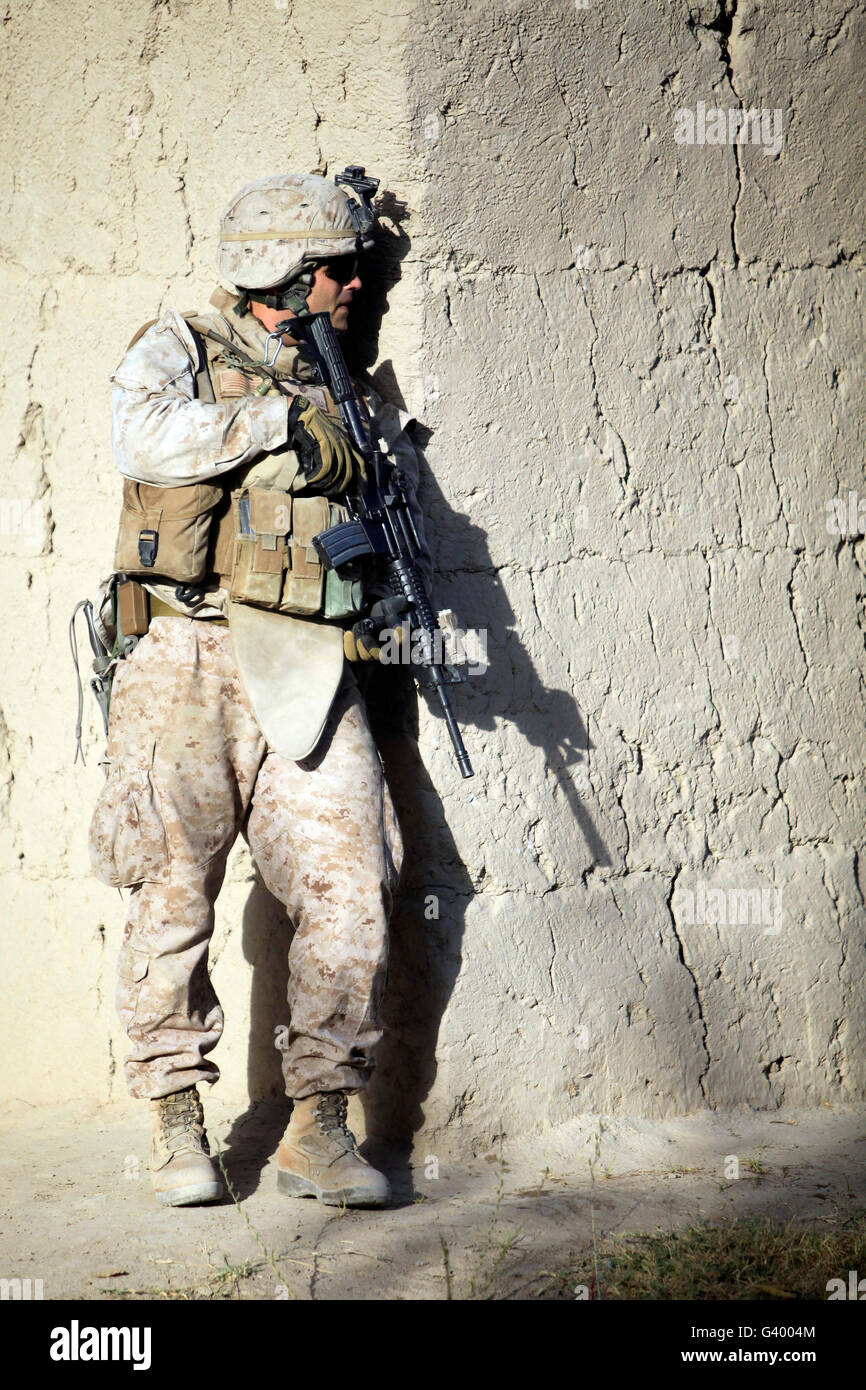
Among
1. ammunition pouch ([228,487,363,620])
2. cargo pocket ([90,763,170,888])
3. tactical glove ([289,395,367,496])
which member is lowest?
cargo pocket ([90,763,170,888])

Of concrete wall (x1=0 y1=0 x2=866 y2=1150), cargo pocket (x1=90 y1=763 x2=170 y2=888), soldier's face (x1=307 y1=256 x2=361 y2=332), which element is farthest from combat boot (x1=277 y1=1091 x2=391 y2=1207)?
soldier's face (x1=307 y1=256 x2=361 y2=332)

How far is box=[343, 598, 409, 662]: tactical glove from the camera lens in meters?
3.10

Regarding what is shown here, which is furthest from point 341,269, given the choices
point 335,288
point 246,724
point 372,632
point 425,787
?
point 425,787

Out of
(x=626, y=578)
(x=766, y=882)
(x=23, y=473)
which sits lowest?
(x=766, y=882)

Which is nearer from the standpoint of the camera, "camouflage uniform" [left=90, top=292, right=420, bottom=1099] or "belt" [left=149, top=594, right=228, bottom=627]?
"camouflage uniform" [left=90, top=292, right=420, bottom=1099]

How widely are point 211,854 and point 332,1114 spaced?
63 centimetres

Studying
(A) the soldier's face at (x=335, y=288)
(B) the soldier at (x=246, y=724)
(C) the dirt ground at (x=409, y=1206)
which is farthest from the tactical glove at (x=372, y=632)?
(C) the dirt ground at (x=409, y=1206)

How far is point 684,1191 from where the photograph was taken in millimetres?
3195

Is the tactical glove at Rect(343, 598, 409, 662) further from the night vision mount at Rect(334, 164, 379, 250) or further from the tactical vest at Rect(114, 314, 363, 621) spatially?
the night vision mount at Rect(334, 164, 379, 250)

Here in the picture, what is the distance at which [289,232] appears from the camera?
10.4 ft

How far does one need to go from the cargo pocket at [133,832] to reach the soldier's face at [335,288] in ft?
3.67
